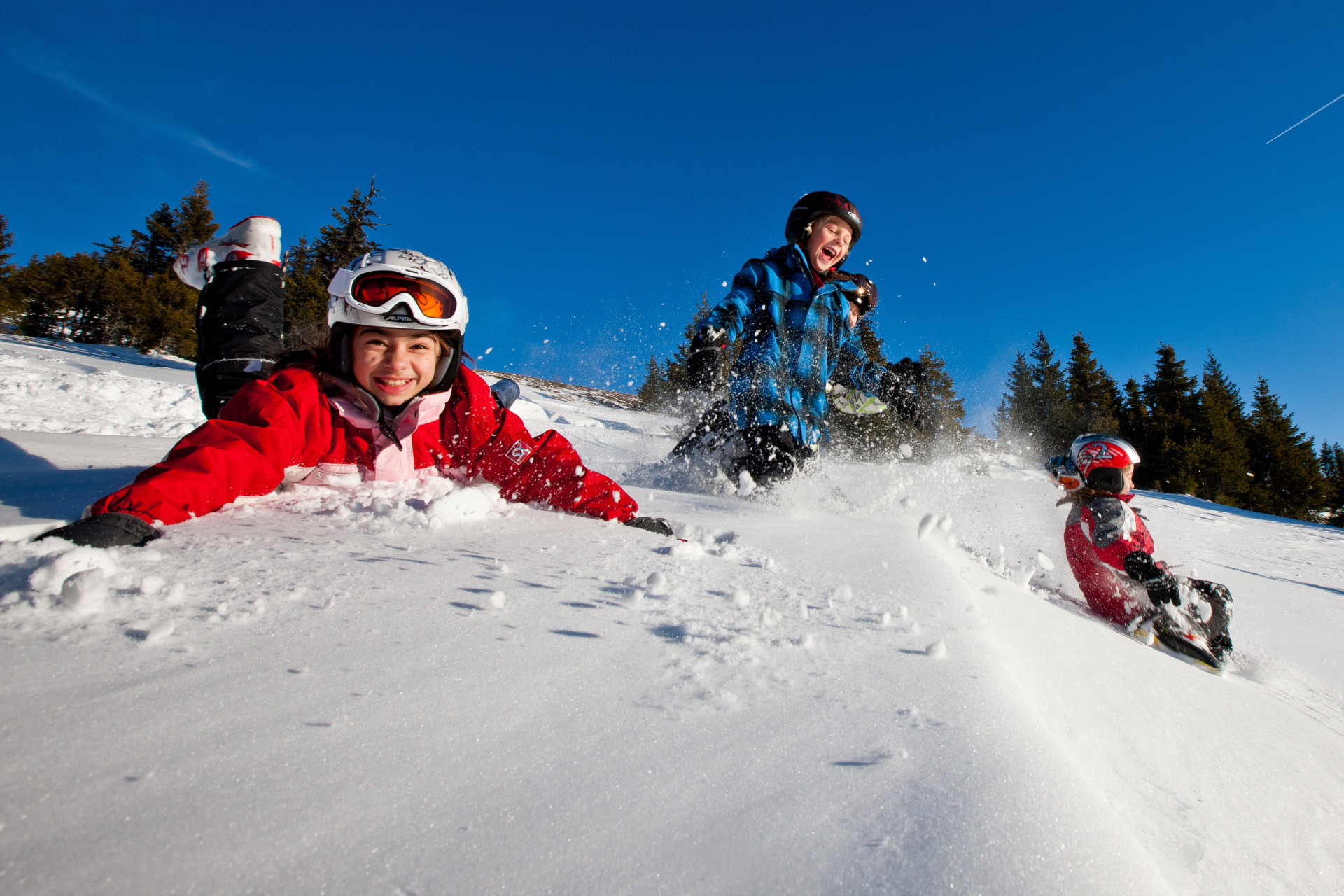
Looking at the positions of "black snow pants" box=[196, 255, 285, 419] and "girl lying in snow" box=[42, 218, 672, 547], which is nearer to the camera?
"girl lying in snow" box=[42, 218, 672, 547]

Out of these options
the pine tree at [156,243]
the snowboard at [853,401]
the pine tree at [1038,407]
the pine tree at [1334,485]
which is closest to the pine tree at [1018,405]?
the pine tree at [1038,407]

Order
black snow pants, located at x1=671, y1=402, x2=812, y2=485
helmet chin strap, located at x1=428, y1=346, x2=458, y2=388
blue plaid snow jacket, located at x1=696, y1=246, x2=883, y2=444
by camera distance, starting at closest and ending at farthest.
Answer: helmet chin strap, located at x1=428, y1=346, x2=458, y2=388
black snow pants, located at x1=671, y1=402, x2=812, y2=485
blue plaid snow jacket, located at x1=696, y1=246, x2=883, y2=444

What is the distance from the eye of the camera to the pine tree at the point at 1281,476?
88.6ft

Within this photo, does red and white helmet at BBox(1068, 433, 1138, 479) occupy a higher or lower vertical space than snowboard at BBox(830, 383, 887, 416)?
lower

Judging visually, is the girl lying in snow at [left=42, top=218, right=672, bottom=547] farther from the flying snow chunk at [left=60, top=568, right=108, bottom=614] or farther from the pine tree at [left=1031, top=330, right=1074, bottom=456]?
the pine tree at [left=1031, top=330, right=1074, bottom=456]

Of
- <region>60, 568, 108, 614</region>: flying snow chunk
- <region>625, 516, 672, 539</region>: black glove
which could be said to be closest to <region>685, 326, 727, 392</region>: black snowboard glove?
<region>625, 516, 672, 539</region>: black glove

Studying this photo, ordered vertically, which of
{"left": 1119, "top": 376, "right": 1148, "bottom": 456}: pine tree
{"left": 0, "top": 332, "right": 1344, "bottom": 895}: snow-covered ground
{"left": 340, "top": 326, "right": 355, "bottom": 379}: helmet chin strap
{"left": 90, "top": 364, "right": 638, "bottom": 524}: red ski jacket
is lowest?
{"left": 0, "top": 332, "right": 1344, "bottom": 895}: snow-covered ground

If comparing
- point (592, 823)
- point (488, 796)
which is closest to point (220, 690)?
point (488, 796)

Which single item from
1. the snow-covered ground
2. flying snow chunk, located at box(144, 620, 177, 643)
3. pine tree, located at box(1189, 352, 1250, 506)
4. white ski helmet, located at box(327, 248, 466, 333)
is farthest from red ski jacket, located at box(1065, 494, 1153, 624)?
pine tree, located at box(1189, 352, 1250, 506)

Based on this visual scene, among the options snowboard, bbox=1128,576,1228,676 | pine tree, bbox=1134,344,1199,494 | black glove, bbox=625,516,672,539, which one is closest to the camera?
black glove, bbox=625,516,672,539

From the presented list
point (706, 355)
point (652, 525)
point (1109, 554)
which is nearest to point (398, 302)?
point (652, 525)

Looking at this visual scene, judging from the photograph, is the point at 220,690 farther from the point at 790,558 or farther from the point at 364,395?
the point at 364,395

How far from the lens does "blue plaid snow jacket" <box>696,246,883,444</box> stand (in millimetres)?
3883

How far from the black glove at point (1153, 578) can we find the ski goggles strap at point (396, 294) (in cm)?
341
